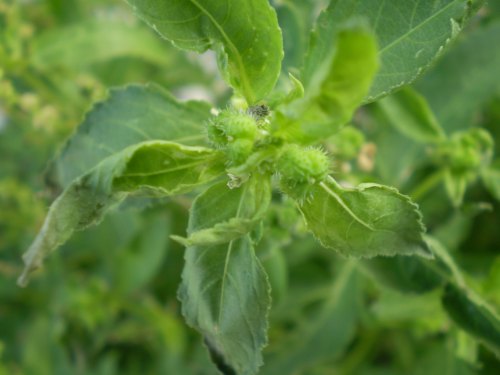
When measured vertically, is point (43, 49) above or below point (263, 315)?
above

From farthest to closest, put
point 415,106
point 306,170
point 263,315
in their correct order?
point 415,106, point 263,315, point 306,170

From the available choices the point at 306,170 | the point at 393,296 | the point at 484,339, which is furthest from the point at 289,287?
the point at 306,170

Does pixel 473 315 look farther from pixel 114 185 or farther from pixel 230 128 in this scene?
pixel 114 185

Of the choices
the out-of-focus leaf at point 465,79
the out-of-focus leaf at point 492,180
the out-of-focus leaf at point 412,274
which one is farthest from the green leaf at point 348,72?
the out-of-focus leaf at point 465,79

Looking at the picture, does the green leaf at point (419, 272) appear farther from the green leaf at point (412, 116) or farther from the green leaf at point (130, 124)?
the green leaf at point (130, 124)

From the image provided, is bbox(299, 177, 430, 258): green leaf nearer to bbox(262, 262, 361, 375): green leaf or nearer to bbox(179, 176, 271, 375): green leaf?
bbox(179, 176, 271, 375): green leaf

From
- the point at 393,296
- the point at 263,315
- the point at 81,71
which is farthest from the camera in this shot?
the point at 81,71

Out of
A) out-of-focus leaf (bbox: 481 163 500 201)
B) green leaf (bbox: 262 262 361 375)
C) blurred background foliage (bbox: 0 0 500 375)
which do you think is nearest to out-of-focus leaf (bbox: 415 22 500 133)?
blurred background foliage (bbox: 0 0 500 375)

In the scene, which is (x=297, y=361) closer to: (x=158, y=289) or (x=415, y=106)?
(x=158, y=289)
